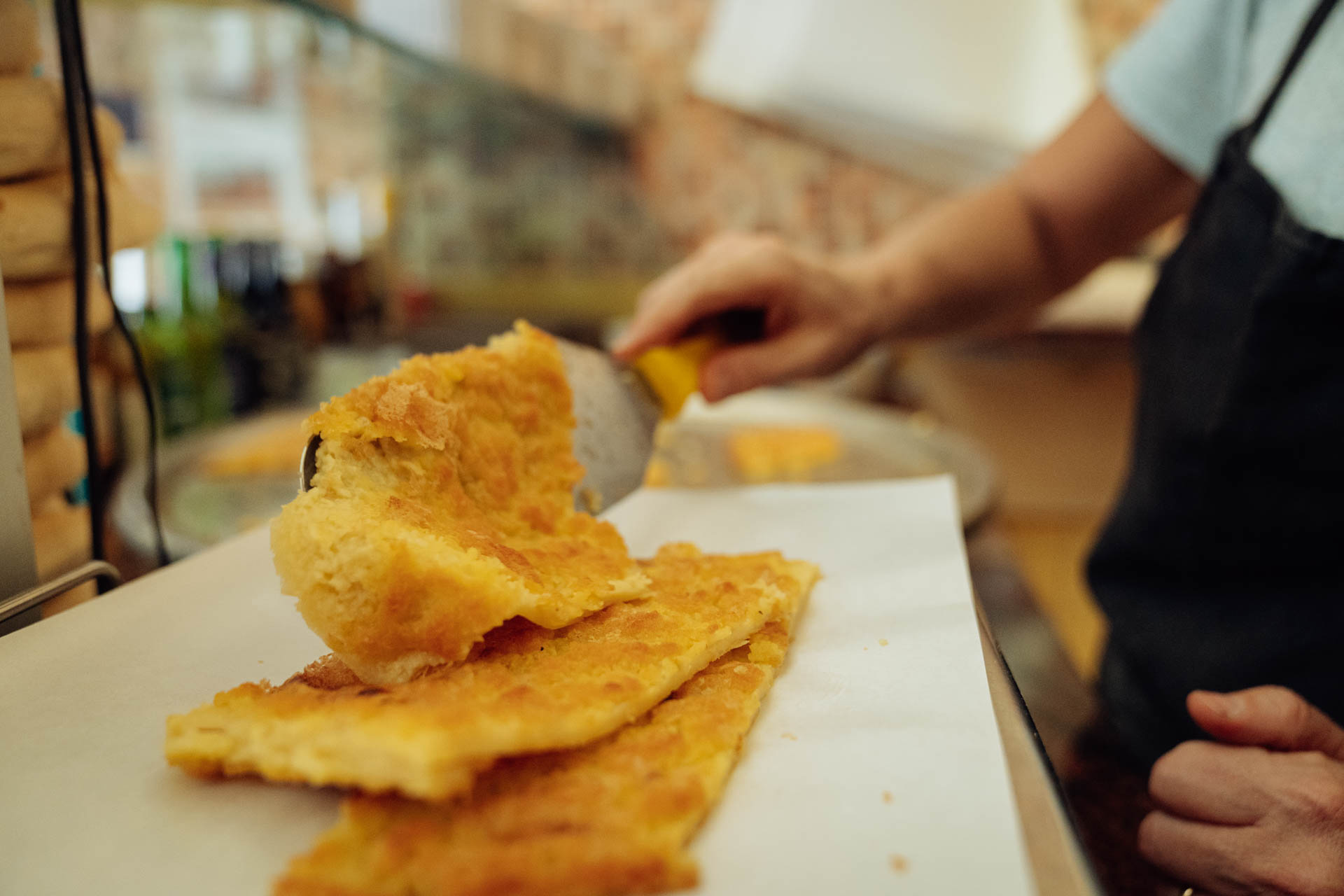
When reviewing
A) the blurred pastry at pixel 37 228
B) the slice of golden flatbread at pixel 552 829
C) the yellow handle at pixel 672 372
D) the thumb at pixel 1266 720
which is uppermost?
the blurred pastry at pixel 37 228

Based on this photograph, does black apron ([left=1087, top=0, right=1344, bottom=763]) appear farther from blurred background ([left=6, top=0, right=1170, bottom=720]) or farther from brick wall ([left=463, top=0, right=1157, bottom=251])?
brick wall ([left=463, top=0, right=1157, bottom=251])

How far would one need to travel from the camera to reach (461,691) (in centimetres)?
45

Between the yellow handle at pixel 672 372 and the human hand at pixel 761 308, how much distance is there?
0.04ft

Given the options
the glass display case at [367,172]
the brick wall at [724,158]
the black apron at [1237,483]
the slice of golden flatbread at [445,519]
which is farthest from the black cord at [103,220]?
the brick wall at [724,158]

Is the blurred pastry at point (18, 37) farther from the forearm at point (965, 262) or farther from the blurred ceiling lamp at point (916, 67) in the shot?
the blurred ceiling lamp at point (916, 67)

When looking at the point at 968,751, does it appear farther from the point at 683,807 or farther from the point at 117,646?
the point at 117,646

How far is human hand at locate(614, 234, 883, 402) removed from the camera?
0.94m

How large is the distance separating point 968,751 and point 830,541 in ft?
1.14

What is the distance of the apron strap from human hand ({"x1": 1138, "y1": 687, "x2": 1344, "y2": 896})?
62 cm

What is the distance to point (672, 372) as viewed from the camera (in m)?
0.92

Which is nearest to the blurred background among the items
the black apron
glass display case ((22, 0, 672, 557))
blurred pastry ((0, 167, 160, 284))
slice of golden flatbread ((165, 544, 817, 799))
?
glass display case ((22, 0, 672, 557))

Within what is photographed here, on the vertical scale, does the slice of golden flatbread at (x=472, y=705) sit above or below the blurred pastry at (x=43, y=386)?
below

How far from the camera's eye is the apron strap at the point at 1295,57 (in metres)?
0.85

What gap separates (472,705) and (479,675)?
52 millimetres
